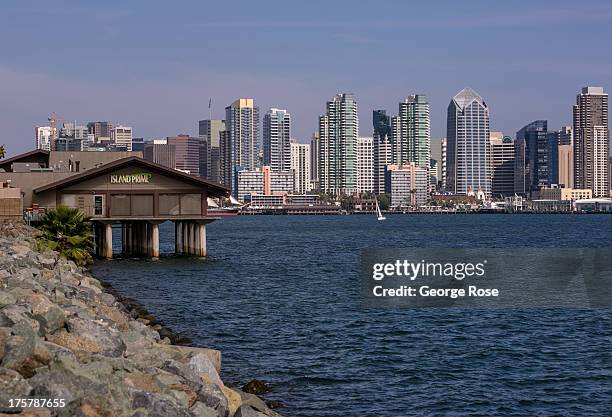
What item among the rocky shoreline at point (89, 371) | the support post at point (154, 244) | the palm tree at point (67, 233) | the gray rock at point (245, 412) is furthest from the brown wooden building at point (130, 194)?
the gray rock at point (245, 412)

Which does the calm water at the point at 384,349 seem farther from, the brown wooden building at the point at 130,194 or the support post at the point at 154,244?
the support post at the point at 154,244

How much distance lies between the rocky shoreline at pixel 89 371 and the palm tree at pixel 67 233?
26322mm

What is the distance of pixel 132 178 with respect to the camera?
61094 millimetres

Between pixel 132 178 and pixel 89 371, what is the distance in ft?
159

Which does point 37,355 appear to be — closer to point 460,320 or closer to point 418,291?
point 460,320

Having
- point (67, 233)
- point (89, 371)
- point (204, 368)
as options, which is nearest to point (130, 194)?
point (67, 233)

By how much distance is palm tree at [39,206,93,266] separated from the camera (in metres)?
48.2

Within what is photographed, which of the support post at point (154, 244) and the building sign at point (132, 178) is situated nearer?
the building sign at point (132, 178)

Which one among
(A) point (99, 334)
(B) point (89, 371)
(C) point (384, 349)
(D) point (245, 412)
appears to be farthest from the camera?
(C) point (384, 349)

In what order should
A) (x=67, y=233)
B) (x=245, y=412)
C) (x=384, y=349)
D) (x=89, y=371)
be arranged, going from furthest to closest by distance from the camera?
(x=67, y=233) → (x=384, y=349) → (x=245, y=412) → (x=89, y=371)

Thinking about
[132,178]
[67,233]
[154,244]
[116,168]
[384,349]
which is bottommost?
[384,349]

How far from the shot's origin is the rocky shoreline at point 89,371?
1227 cm

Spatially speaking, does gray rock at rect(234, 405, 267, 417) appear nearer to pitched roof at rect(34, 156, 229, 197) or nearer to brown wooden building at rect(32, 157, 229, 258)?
pitched roof at rect(34, 156, 229, 197)

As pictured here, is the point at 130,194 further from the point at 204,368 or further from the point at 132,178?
the point at 204,368
